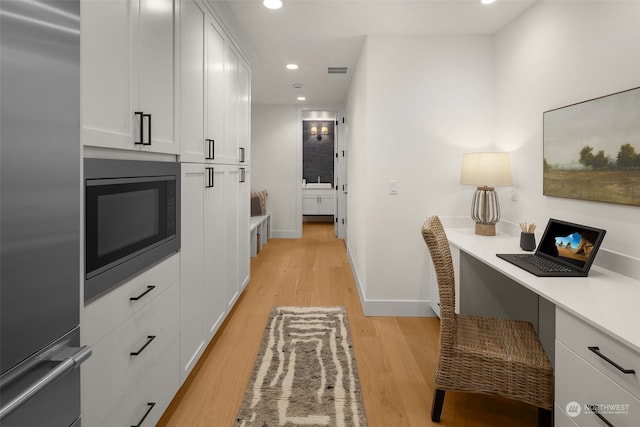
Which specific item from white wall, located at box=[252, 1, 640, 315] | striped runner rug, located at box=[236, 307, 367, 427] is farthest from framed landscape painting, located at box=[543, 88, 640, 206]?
striped runner rug, located at box=[236, 307, 367, 427]

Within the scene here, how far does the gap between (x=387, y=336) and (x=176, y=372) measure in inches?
62.9

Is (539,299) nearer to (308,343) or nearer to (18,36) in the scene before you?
(308,343)

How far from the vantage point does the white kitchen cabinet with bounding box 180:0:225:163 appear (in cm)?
211

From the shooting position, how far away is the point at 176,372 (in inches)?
80.4

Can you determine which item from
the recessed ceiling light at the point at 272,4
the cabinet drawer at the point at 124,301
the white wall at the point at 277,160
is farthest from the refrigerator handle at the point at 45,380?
the white wall at the point at 277,160

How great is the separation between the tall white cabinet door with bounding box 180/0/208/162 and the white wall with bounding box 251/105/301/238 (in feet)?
15.6

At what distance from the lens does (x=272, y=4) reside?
111 inches

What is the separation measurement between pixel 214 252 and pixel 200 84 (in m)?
1.10

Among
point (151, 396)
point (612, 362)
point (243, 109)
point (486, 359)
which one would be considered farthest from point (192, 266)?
point (612, 362)

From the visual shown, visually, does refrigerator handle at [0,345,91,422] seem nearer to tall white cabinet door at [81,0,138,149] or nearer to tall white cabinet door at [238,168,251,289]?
tall white cabinet door at [81,0,138,149]

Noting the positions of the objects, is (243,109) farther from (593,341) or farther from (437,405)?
(593,341)

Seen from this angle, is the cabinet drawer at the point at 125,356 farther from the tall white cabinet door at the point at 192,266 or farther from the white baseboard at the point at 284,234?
the white baseboard at the point at 284,234

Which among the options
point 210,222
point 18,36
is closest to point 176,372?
point 210,222

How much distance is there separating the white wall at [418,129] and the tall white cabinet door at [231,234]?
1.12 metres
